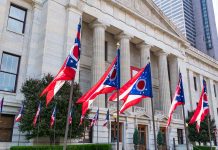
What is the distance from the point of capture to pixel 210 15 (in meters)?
130

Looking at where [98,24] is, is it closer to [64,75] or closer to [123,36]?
[123,36]

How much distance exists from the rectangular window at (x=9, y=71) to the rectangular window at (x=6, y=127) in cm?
236

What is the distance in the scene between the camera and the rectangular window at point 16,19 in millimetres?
22031

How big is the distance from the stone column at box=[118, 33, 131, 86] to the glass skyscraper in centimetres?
A: 10625

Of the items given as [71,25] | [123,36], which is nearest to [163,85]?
[123,36]

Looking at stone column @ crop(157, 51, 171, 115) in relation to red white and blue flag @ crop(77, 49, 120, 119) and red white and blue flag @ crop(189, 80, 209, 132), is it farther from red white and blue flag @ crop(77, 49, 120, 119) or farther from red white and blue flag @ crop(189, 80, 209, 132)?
red white and blue flag @ crop(77, 49, 120, 119)

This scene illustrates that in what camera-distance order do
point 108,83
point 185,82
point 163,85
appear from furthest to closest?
point 185,82 < point 163,85 < point 108,83

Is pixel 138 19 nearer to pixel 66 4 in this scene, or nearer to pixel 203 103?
pixel 66 4

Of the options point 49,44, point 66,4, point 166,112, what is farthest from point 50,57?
point 166,112

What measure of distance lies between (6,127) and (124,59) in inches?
612

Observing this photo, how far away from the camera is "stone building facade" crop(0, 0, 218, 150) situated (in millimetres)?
21281

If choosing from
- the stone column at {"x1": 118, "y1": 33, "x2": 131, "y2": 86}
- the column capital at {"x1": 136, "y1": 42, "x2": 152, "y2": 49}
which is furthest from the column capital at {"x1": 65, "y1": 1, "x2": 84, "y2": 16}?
the column capital at {"x1": 136, "y1": 42, "x2": 152, "y2": 49}

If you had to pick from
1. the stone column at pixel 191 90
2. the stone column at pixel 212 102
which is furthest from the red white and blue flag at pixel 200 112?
the stone column at pixel 212 102

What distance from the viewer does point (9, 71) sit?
820 inches
